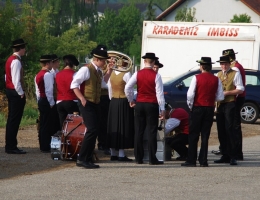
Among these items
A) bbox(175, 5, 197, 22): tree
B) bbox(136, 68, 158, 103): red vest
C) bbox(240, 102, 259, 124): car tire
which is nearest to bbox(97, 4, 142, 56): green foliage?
bbox(175, 5, 197, 22): tree

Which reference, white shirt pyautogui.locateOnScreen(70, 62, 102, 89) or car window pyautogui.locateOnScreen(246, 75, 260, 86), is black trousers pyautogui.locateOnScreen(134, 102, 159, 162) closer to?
white shirt pyautogui.locateOnScreen(70, 62, 102, 89)

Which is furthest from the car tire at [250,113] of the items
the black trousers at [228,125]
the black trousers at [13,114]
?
the black trousers at [13,114]

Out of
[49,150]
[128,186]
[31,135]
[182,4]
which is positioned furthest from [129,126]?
[182,4]

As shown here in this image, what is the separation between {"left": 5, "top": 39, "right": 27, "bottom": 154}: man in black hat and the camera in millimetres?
14938

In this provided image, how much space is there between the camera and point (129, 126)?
575 inches

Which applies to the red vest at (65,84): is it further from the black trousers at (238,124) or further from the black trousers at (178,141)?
the black trousers at (238,124)

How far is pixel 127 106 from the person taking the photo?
47.9 ft

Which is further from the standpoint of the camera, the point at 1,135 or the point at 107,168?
the point at 1,135

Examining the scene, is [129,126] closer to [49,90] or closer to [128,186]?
[49,90]

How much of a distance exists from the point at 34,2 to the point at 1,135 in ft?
175

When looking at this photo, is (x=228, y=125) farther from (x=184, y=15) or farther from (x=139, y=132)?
(x=184, y=15)

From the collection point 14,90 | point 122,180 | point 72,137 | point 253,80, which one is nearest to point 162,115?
point 72,137

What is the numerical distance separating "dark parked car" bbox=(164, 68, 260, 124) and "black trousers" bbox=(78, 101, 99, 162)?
10824 mm

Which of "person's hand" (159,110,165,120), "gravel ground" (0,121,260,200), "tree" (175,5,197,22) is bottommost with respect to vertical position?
"gravel ground" (0,121,260,200)
